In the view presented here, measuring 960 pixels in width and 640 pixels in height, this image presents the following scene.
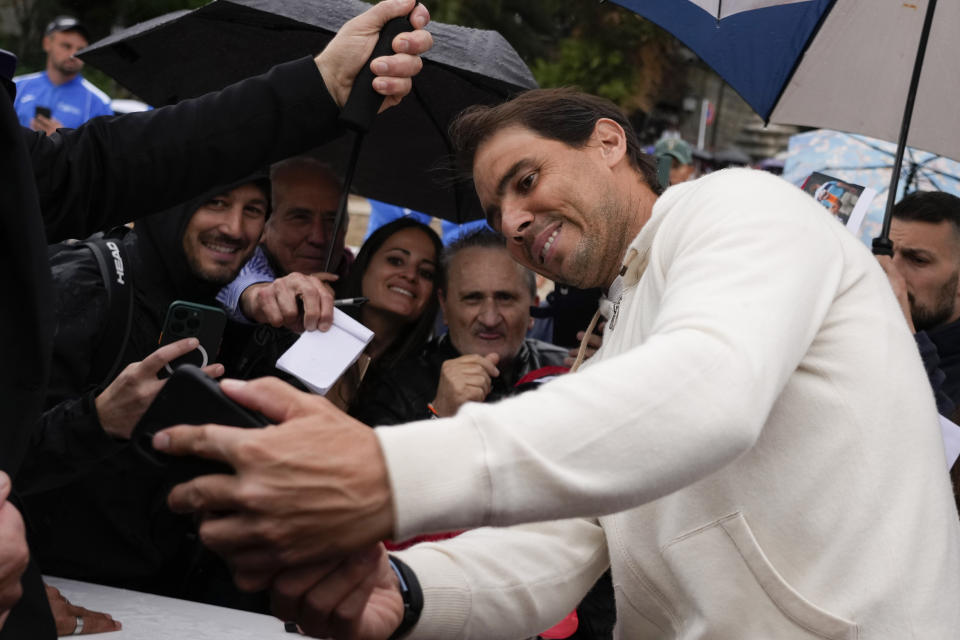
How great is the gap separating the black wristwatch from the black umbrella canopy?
2.06 m

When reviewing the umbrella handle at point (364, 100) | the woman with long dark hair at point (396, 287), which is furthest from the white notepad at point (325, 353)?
the woman with long dark hair at point (396, 287)

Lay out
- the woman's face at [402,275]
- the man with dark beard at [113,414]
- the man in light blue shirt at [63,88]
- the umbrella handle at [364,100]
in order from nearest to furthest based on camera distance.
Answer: the umbrella handle at [364,100]
the man with dark beard at [113,414]
the woman's face at [402,275]
the man in light blue shirt at [63,88]

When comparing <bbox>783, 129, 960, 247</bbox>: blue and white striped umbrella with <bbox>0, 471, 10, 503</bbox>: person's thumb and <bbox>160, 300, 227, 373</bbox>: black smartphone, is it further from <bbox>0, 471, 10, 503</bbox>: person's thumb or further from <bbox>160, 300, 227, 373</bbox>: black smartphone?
<bbox>0, 471, 10, 503</bbox>: person's thumb

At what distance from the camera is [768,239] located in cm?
147

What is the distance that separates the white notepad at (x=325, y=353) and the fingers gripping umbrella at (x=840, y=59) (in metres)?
1.66

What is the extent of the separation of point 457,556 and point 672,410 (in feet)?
2.99

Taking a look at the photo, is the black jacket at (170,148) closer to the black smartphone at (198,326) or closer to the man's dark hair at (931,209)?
the black smartphone at (198,326)

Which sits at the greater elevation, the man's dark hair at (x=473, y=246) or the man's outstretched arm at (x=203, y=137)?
the man's outstretched arm at (x=203, y=137)

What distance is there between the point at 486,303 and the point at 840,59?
161 cm

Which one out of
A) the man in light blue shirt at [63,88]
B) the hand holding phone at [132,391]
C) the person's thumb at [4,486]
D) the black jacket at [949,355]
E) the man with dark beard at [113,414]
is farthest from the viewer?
the man in light blue shirt at [63,88]

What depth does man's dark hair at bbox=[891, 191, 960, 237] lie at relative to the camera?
433 centimetres

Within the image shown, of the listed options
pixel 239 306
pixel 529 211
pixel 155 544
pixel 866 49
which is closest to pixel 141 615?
pixel 155 544

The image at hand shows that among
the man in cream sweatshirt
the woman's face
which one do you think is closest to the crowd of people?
the man in cream sweatshirt

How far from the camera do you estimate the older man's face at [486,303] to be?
4129mm
